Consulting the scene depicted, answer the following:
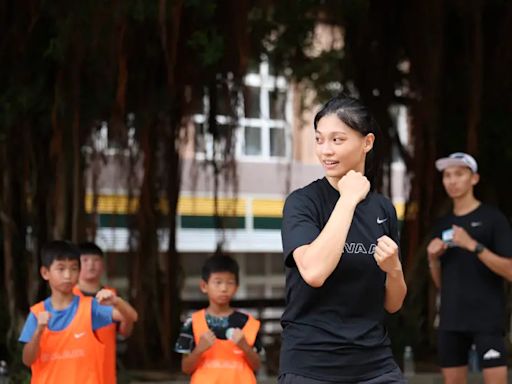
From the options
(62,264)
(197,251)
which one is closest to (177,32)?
(62,264)

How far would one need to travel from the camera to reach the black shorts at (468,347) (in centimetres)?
578

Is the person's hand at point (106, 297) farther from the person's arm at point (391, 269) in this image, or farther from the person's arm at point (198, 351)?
the person's arm at point (391, 269)

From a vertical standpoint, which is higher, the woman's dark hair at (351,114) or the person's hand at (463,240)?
the woman's dark hair at (351,114)

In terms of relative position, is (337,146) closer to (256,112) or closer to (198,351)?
(198,351)

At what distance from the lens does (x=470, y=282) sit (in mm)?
5855

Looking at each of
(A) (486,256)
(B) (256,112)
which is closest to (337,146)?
(A) (486,256)

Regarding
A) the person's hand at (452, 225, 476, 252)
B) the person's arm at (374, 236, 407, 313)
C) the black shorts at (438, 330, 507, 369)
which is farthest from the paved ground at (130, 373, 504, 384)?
the person's arm at (374, 236, 407, 313)

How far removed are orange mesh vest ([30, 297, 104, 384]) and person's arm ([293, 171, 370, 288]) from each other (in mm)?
2371

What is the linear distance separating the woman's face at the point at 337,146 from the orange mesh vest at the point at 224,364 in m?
2.33

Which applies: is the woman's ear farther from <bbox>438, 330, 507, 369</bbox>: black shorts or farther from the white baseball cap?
<bbox>438, 330, 507, 369</bbox>: black shorts

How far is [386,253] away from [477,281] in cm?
314

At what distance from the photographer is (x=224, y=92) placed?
948 centimetres

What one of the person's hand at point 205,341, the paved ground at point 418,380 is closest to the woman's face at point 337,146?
the person's hand at point 205,341

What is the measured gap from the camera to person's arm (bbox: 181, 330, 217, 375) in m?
5.09
